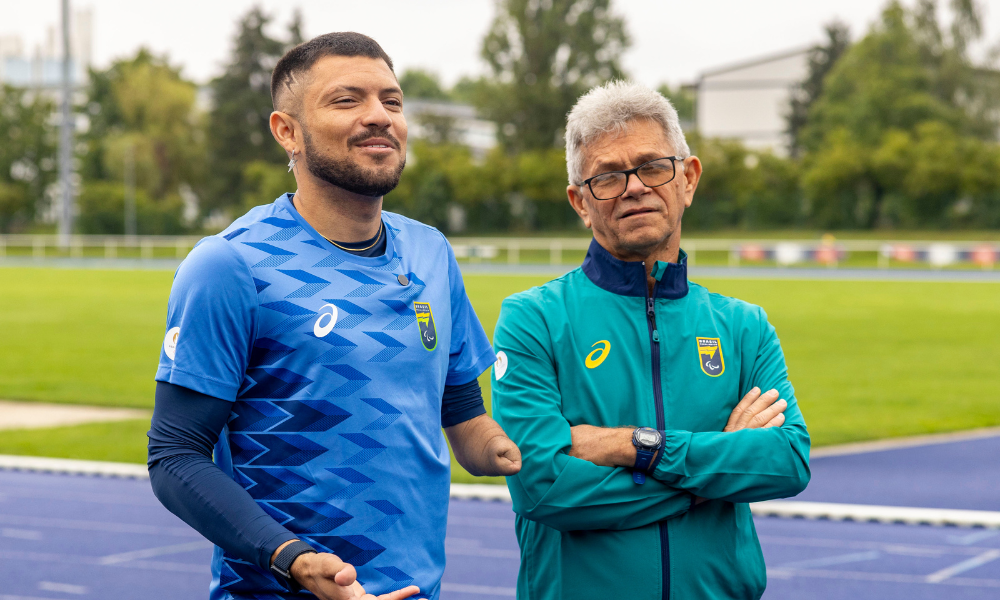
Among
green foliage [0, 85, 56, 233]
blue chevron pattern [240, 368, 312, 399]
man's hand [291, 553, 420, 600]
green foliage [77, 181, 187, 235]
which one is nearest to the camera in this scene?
man's hand [291, 553, 420, 600]

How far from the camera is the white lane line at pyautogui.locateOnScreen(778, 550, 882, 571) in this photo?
485 cm

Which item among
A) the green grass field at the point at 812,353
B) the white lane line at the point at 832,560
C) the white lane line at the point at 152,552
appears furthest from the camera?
the green grass field at the point at 812,353

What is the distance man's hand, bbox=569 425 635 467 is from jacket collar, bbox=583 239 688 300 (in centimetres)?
37

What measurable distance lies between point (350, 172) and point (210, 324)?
44 cm

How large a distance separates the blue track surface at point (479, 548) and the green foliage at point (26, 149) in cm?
5316

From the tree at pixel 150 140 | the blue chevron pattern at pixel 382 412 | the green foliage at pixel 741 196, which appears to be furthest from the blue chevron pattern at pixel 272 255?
the tree at pixel 150 140

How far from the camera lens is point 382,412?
1928 millimetres

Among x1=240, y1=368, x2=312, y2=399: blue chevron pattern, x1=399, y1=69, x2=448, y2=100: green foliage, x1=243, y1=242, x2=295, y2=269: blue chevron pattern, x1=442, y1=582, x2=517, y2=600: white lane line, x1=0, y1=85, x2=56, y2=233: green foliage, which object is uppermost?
x1=399, y1=69, x2=448, y2=100: green foliage

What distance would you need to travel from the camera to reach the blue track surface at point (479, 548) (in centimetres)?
459

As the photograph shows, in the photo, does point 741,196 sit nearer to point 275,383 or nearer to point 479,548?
point 479,548

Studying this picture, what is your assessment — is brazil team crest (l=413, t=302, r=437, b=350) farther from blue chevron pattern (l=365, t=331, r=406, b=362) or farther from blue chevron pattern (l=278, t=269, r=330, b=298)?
blue chevron pattern (l=278, t=269, r=330, b=298)

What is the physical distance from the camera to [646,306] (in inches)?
97.0

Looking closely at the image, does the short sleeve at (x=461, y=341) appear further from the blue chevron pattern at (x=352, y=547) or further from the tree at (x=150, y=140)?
the tree at (x=150, y=140)

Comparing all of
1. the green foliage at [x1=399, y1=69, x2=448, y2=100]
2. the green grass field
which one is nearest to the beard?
the green grass field
